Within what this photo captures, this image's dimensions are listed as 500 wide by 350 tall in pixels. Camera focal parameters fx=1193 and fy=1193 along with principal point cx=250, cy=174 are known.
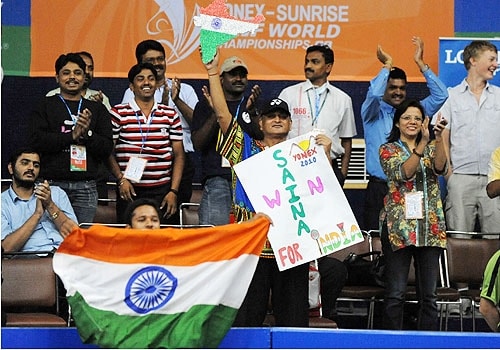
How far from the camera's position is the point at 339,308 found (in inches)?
382

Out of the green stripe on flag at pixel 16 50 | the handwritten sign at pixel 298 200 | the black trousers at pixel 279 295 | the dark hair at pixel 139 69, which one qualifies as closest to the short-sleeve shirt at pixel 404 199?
the handwritten sign at pixel 298 200

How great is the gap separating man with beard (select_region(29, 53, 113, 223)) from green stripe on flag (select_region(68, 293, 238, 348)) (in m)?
2.19

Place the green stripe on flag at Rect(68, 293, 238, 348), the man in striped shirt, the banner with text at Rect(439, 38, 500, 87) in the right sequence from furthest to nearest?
1. the banner with text at Rect(439, 38, 500, 87)
2. the man in striped shirt
3. the green stripe on flag at Rect(68, 293, 238, 348)

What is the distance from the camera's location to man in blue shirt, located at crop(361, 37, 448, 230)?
31.6ft

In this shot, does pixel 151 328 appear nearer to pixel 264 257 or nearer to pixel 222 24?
pixel 264 257

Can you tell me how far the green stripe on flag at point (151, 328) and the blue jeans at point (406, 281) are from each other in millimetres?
1906

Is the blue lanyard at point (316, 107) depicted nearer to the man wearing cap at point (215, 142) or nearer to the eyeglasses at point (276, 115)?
the man wearing cap at point (215, 142)

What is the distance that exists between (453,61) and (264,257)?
11.3 ft

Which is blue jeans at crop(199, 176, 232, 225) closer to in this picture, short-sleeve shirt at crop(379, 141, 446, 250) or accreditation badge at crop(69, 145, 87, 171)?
accreditation badge at crop(69, 145, 87, 171)

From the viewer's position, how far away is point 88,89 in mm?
9961

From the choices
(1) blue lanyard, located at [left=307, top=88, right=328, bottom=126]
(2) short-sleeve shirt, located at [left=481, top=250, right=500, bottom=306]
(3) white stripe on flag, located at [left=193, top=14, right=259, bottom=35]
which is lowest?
(2) short-sleeve shirt, located at [left=481, top=250, right=500, bottom=306]

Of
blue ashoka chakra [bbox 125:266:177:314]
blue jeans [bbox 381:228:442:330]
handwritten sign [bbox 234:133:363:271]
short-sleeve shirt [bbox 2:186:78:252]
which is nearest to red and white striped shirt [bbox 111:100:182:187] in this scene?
short-sleeve shirt [bbox 2:186:78:252]

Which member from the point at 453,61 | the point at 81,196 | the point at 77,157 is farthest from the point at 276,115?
the point at 453,61

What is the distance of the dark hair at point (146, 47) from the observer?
31.6 feet
